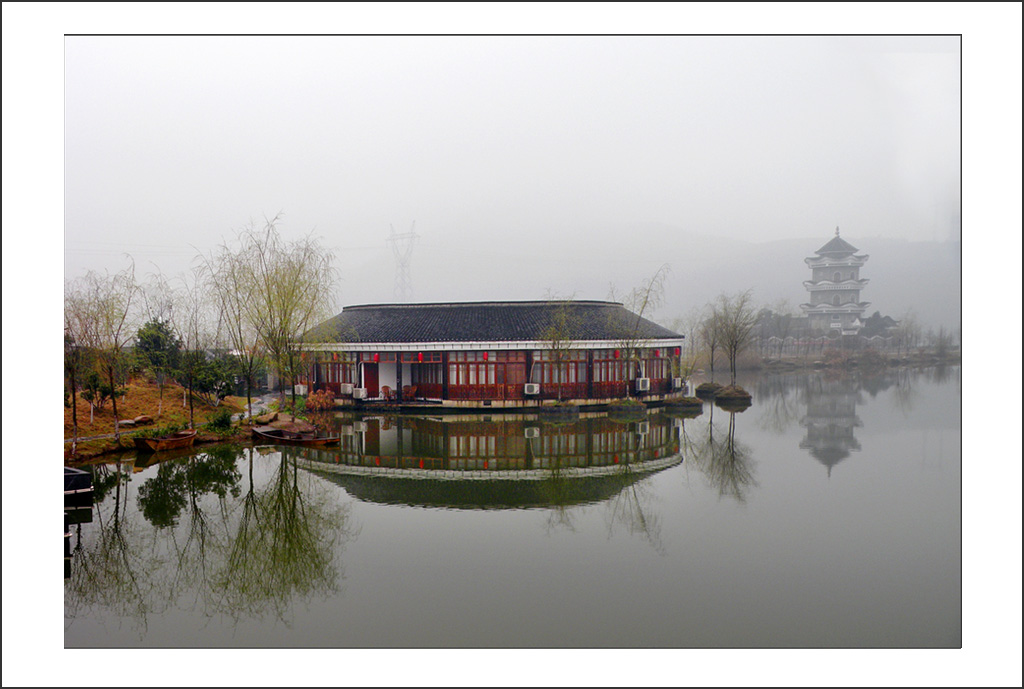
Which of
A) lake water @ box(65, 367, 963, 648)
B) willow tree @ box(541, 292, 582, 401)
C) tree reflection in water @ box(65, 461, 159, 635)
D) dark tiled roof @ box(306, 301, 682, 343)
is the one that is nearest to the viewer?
lake water @ box(65, 367, 963, 648)

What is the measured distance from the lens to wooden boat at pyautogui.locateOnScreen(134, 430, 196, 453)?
9656mm

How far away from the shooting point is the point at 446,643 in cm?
462

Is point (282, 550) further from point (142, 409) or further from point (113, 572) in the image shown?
point (142, 409)

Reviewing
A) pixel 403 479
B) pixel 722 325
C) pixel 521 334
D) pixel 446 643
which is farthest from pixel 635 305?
pixel 446 643

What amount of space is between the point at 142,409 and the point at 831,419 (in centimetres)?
1180

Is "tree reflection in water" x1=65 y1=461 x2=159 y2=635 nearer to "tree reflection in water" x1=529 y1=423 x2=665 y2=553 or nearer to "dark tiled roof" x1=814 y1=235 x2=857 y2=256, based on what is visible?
"tree reflection in water" x1=529 y1=423 x2=665 y2=553

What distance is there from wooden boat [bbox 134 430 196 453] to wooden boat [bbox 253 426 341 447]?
95 cm

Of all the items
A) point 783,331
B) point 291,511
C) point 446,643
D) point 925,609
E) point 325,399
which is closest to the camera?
point 446,643

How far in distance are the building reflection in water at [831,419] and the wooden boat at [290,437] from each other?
273 inches

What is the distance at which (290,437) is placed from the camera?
10.4 m

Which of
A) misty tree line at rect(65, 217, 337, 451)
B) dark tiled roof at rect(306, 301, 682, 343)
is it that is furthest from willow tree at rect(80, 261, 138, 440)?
dark tiled roof at rect(306, 301, 682, 343)

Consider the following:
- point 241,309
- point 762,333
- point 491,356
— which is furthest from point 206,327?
point 762,333

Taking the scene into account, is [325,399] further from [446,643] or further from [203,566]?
[446,643]

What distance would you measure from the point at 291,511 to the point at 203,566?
4.76 ft
